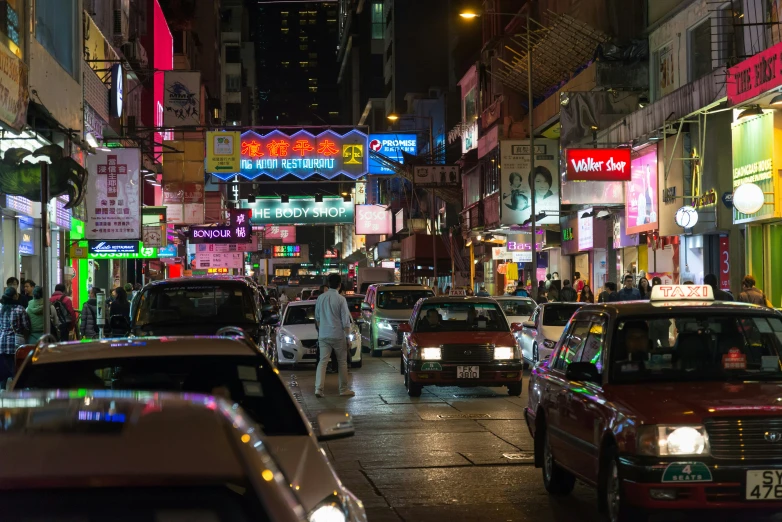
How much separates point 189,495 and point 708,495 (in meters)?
5.02

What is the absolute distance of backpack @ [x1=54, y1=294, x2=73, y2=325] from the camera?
2028cm

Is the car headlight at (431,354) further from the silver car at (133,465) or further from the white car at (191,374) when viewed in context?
the silver car at (133,465)

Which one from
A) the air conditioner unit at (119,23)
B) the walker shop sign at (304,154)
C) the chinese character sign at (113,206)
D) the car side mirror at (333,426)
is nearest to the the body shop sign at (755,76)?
the car side mirror at (333,426)

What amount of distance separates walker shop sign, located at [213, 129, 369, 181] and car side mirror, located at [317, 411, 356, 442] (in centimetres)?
3464

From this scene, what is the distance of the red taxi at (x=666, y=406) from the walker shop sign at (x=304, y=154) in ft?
101

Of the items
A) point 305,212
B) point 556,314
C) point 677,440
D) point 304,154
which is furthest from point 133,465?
point 305,212

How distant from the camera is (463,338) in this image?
1834 cm

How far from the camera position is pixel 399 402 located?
17.6m

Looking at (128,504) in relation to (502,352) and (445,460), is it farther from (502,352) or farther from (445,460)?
(502,352)

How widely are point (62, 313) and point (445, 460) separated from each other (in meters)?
11.0

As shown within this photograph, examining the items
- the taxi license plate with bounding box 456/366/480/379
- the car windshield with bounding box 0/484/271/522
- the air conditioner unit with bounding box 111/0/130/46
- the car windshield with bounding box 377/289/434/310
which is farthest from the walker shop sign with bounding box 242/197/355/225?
the car windshield with bounding box 0/484/271/522

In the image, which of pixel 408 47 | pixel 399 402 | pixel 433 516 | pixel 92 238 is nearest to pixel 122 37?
pixel 92 238

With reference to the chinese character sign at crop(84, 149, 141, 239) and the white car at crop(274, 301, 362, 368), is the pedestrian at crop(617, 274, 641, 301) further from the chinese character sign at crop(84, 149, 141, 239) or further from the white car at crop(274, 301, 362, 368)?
the chinese character sign at crop(84, 149, 141, 239)

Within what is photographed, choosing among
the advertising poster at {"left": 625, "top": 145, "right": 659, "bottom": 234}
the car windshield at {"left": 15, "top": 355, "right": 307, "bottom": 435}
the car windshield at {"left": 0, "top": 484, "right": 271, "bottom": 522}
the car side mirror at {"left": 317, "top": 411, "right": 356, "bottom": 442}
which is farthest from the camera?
the advertising poster at {"left": 625, "top": 145, "right": 659, "bottom": 234}
